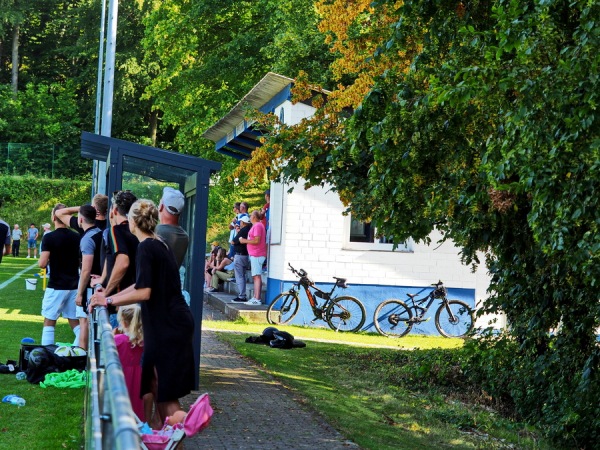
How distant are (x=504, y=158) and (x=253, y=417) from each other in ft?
12.5

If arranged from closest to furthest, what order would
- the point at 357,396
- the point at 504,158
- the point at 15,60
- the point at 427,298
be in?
the point at 504,158 → the point at 357,396 → the point at 427,298 → the point at 15,60

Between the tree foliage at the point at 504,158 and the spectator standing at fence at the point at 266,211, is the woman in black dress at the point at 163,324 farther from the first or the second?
the spectator standing at fence at the point at 266,211

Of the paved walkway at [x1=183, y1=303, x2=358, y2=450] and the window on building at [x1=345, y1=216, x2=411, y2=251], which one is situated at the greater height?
the window on building at [x1=345, y1=216, x2=411, y2=251]

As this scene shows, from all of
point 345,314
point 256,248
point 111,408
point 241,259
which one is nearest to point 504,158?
point 111,408

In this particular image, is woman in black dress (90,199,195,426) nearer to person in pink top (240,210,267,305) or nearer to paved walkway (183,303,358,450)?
paved walkway (183,303,358,450)

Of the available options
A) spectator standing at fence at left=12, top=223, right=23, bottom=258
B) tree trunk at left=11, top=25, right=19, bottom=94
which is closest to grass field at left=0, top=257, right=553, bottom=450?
spectator standing at fence at left=12, top=223, right=23, bottom=258

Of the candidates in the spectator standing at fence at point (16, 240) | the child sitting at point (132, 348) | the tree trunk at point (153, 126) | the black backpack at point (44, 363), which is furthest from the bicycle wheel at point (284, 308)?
the tree trunk at point (153, 126)

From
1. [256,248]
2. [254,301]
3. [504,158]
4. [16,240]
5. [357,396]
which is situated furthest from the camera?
[16,240]

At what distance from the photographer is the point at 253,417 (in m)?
9.94

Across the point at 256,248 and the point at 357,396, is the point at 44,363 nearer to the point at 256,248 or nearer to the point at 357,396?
the point at 357,396

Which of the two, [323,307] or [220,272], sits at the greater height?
[220,272]

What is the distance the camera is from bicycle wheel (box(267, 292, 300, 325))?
20.9 m

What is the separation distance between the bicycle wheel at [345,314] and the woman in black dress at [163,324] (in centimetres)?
1453

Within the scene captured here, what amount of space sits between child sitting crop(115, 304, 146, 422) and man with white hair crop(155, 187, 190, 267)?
145 cm
